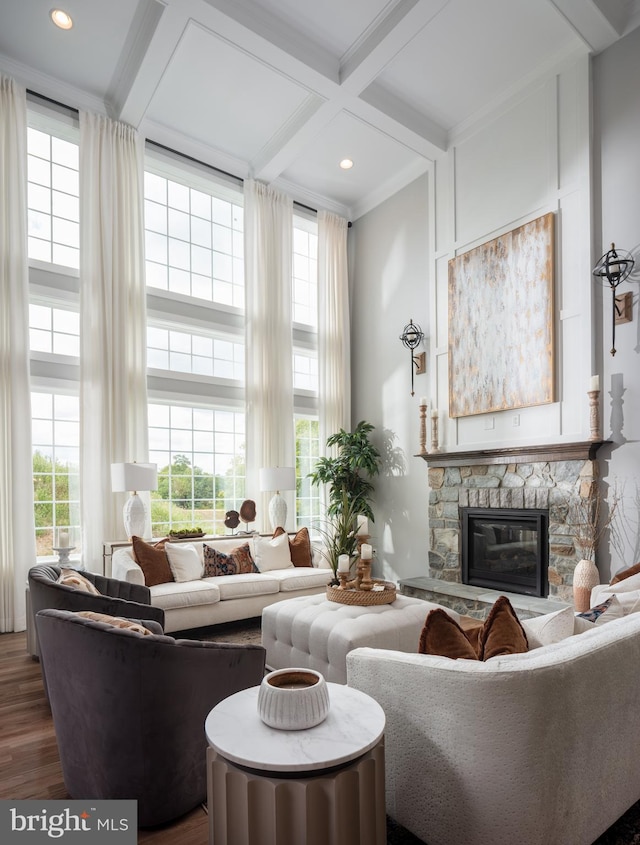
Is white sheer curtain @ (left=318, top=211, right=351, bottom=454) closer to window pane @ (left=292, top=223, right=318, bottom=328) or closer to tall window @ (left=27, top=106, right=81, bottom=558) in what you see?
window pane @ (left=292, top=223, right=318, bottom=328)

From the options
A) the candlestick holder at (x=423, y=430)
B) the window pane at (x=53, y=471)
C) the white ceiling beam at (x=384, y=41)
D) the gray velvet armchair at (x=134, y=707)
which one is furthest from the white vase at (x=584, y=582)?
the white ceiling beam at (x=384, y=41)

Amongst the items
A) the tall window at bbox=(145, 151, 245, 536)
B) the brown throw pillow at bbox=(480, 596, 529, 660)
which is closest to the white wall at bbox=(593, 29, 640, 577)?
the brown throw pillow at bbox=(480, 596, 529, 660)

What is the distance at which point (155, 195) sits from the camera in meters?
5.84

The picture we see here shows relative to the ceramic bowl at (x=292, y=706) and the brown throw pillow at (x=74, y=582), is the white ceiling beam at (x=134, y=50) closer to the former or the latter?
the brown throw pillow at (x=74, y=582)

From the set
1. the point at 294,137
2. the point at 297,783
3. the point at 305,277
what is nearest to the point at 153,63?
the point at 294,137

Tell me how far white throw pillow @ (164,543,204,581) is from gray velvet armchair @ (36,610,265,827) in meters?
2.37

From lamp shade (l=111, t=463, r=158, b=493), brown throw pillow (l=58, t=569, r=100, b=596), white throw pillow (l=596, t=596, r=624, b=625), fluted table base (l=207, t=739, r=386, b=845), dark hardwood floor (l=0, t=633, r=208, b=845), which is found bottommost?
dark hardwood floor (l=0, t=633, r=208, b=845)

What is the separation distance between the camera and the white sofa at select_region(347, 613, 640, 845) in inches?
53.2

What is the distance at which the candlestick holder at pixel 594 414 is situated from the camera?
4.20 m

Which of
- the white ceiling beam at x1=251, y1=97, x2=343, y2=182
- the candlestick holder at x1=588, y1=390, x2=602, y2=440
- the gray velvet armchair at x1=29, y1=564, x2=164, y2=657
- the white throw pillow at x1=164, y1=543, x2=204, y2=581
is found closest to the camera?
the gray velvet armchair at x1=29, y1=564, x2=164, y2=657

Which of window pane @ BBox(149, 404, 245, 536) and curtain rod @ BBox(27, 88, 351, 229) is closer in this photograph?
curtain rod @ BBox(27, 88, 351, 229)

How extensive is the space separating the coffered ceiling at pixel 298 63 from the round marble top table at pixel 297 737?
15.2 feet

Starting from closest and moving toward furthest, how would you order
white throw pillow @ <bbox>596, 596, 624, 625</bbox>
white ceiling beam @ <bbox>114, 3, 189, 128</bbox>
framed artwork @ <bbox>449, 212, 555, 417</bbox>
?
white throw pillow @ <bbox>596, 596, 624, 625</bbox>
white ceiling beam @ <bbox>114, 3, 189, 128</bbox>
framed artwork @ <bbox>449, 212, 555, 417</bbox>

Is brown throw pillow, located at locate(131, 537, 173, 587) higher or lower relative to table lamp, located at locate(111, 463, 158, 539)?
lower
